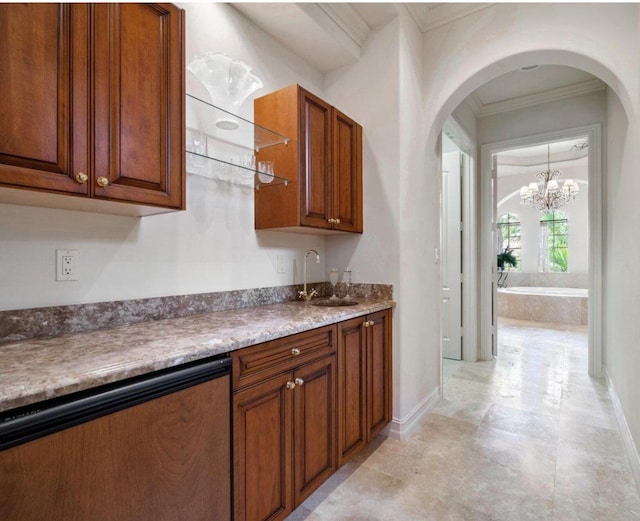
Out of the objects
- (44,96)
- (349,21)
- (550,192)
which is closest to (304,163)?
(349,21)

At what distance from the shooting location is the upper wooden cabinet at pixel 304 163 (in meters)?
1.96

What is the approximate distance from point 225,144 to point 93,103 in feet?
2.84

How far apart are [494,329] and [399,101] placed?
2.96 meters

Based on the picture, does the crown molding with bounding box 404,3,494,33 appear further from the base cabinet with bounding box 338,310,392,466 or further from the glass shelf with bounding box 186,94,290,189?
the base cabinet with bounding box 338,310,392,466

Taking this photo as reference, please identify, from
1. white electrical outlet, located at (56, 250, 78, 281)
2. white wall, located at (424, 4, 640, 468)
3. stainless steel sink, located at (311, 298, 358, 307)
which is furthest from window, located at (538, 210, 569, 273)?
white electrical outlet, located at (56, 250, 78, 281)

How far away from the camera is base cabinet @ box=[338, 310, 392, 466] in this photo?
1791 millimetres

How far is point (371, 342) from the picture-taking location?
6.79 ft

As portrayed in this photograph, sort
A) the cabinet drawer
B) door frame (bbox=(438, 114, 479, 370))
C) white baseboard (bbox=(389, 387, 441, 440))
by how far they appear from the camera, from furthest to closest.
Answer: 1. door frame (bbox=(438, 114, 479, 370))
2. white baseboard (bbox=(389, 387, 441, 440))
3. the cabinet drawer

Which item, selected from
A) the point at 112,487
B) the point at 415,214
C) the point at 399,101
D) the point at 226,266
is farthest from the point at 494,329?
the point at 112,487

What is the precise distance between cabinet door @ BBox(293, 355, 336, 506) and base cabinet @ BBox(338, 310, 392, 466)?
0.27 ft

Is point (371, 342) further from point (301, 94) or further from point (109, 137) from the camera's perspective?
point (109, 137)

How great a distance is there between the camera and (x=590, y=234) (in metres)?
3.36

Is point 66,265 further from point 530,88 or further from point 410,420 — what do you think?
point 530,88

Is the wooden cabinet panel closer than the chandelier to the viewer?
Yes
